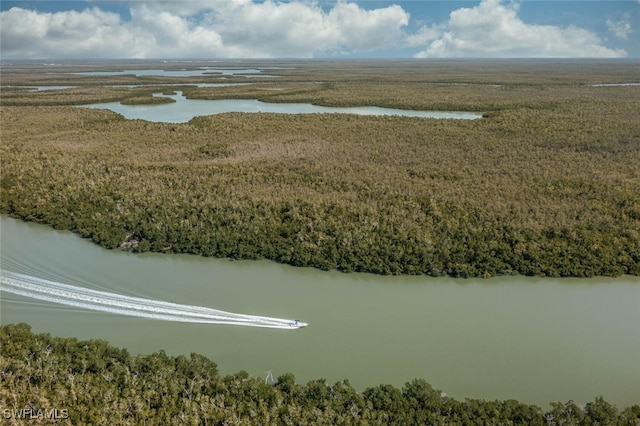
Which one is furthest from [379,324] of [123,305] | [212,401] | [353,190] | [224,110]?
[224,110]

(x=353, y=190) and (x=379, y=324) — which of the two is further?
(x=353, y=190)

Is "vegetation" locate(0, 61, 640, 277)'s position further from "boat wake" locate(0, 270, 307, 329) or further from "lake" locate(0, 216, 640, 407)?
"boat wake" locate(0, 270, 307, 329)

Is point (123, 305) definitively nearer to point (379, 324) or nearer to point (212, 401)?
point (212, 401)

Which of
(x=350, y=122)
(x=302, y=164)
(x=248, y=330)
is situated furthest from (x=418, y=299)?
(x=350, y=122)

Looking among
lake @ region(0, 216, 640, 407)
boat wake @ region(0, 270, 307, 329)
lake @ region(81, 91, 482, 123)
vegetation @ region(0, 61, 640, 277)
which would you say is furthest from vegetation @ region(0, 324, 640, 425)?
lake @ region(81, 91, 482, 123)

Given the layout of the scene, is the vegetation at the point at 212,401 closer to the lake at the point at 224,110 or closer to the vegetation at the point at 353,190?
the vegetation at the point at 353,190

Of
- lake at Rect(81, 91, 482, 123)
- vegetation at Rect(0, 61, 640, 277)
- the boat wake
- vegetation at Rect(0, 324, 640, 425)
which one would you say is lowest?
vegetation at Rect(0, 324, 640, 425)
